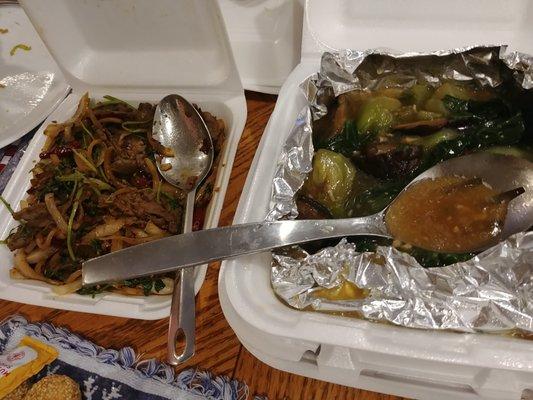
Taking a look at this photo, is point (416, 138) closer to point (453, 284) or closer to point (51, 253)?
point (453, 284)

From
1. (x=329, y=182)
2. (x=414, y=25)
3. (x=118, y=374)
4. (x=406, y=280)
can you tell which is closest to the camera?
(x=406, y=280)

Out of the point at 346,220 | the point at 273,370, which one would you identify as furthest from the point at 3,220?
the point at 346,220

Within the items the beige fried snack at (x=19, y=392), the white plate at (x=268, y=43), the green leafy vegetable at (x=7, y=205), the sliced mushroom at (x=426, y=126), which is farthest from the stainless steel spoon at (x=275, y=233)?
the white plate at (x=268, y=43)

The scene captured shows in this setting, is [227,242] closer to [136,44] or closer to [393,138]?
[393,138]

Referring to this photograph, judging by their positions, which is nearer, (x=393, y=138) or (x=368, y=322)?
(x=368, y=322)

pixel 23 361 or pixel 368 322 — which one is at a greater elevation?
pixel 368 322

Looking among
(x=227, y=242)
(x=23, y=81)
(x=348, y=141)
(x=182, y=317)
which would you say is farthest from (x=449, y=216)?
(x=23, y=81)

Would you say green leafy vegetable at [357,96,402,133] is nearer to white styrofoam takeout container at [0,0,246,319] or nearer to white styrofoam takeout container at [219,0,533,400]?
white styrofoam takeout container at [219,0,533,400]
